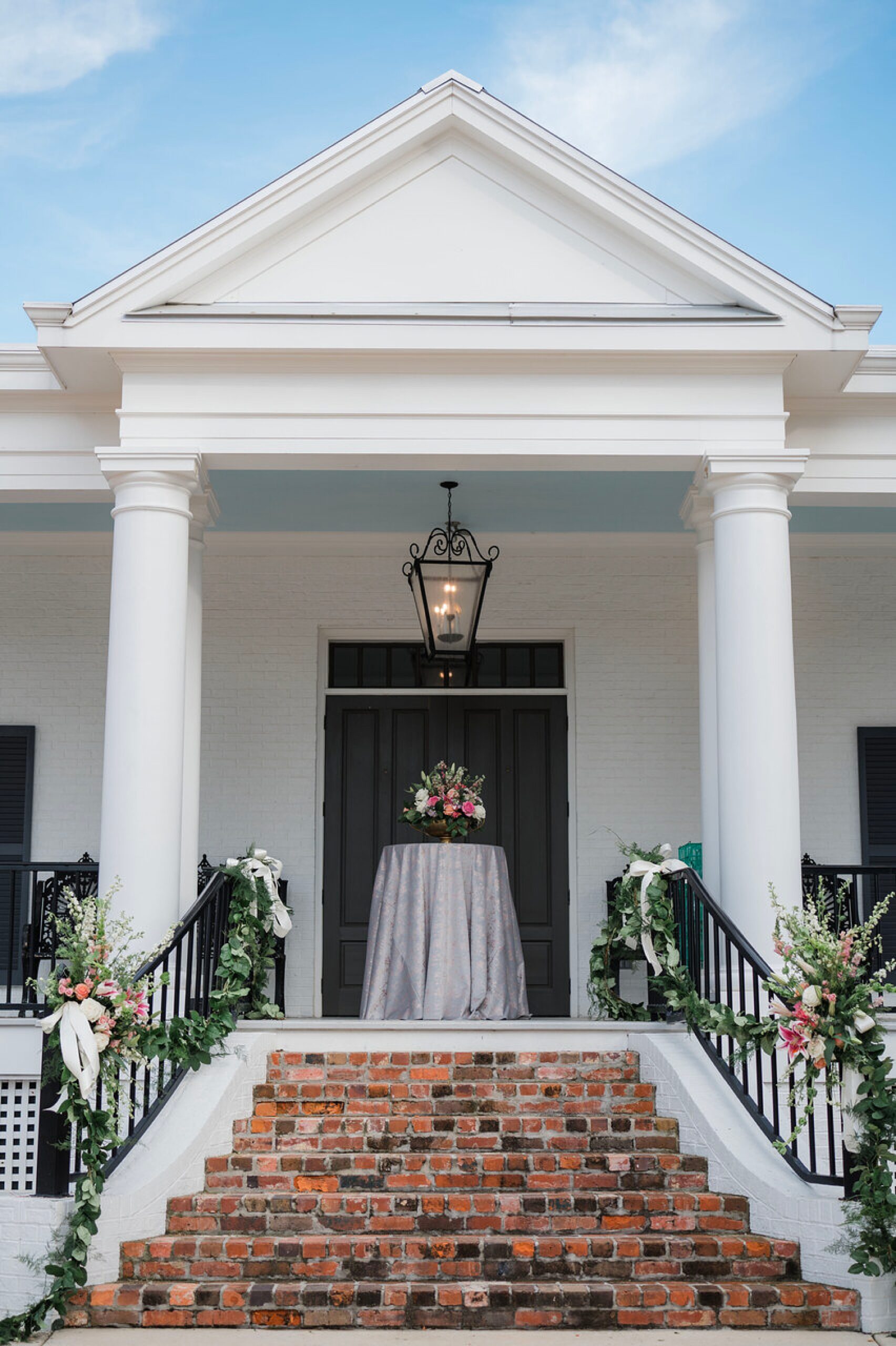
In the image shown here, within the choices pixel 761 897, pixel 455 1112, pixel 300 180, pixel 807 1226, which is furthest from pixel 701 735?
pixel 300 180

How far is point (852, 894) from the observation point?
7.62 metres

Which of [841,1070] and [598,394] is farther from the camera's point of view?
[598,394]

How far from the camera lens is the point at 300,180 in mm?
7344

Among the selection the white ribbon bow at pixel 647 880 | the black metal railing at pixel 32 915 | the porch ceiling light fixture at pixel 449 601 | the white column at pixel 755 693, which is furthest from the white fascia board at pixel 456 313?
the black metal railing at pixel 32 915

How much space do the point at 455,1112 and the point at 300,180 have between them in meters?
4.74

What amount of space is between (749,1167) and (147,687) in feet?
11.8

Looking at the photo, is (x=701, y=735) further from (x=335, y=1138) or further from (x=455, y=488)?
(x=335, y=1138)

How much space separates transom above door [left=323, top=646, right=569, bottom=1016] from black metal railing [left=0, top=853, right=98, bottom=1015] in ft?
5.80

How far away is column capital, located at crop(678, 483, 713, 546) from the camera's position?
7.88m

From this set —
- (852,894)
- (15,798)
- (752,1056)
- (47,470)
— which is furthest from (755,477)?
(15,798)

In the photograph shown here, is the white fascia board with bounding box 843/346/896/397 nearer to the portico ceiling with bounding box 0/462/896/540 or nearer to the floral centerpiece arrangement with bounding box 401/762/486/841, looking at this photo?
the portico ceiling with bounding box 0/462/896/540

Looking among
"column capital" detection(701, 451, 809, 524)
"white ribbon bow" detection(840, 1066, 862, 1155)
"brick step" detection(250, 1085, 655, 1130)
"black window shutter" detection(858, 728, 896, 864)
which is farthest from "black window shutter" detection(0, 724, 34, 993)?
"white ribbon bow" detection(840, 1066, 862, 1155)

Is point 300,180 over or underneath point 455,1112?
over

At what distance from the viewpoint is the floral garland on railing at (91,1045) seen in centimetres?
501
